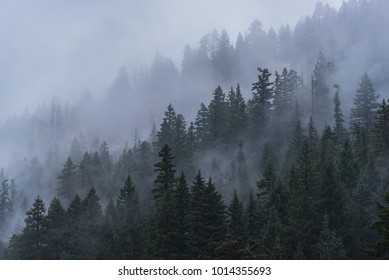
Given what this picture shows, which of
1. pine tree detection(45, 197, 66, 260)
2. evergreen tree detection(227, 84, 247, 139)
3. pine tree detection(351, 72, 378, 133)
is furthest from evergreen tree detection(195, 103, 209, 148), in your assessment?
pine tree detection(45, 197, 66, 260)

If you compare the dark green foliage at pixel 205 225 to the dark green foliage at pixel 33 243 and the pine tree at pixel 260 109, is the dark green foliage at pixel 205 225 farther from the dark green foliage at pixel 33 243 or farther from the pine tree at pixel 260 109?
the pine tree at pixel 260 109

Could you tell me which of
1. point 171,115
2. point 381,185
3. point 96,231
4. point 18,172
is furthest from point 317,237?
point 18,172

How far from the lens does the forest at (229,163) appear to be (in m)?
47.6

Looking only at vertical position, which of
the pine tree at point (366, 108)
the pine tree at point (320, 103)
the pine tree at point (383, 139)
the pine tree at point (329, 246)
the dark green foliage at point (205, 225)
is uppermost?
the pine tree at point (320, 103)

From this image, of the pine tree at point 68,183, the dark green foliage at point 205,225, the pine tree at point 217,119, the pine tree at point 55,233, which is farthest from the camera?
the pine tree at point 217,119

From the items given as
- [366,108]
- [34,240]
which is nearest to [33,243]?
[34,240]

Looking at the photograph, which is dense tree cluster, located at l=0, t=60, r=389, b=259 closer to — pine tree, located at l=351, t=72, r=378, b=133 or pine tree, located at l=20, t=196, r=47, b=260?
pine tree, located at l=20, t=196, r=47, b=260

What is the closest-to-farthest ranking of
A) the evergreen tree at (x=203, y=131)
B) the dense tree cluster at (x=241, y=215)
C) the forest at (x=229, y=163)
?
1. the dense tree cluster at (x=241, y=215)
2. the forest at (x=229, y=163)
3. the evergreen tree at (x=203, y=131)

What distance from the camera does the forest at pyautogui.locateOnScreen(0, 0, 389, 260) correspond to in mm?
47594

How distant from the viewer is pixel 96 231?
59406 mm

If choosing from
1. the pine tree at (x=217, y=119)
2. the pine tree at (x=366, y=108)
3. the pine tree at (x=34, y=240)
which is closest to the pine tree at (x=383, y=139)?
the pine tree at (x=366, y=108)

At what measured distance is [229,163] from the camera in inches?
3644
